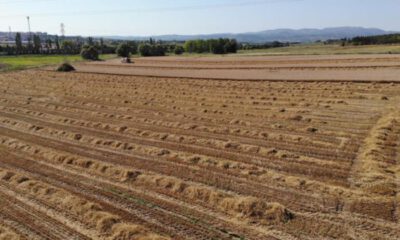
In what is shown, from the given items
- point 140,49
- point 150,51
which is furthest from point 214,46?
point 140,49

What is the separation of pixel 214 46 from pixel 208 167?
3731 inches

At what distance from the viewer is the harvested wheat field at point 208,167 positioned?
1016 cm

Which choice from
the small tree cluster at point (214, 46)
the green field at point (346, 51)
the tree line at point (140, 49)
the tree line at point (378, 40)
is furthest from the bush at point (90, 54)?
the tree line at point (378, 40)

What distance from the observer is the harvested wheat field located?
1016 centimetres

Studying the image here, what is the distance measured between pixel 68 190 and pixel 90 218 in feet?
8.21

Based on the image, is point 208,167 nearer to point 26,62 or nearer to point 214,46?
point 26,62

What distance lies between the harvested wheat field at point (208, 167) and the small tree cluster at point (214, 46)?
254 ft

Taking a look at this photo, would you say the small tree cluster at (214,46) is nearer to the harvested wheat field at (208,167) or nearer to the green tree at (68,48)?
the green tree at (68,48)

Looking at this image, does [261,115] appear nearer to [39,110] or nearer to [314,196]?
[314,196]

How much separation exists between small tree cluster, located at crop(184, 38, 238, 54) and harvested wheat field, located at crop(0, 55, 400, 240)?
77299mm

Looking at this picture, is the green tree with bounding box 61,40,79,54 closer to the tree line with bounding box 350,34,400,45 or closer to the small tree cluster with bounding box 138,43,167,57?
the small tree cluster with bounding box 138,43,167,57

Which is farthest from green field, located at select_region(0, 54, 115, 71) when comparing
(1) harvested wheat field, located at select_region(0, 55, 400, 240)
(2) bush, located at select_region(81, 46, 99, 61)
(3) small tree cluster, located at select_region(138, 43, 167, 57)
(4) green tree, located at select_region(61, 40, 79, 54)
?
(1) harvested wheat field, located at select_region(0, 55, 400, 240)

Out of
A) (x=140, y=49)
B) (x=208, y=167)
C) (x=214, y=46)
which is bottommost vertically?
(x=208, y=167)

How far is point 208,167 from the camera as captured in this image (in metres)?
14.2
